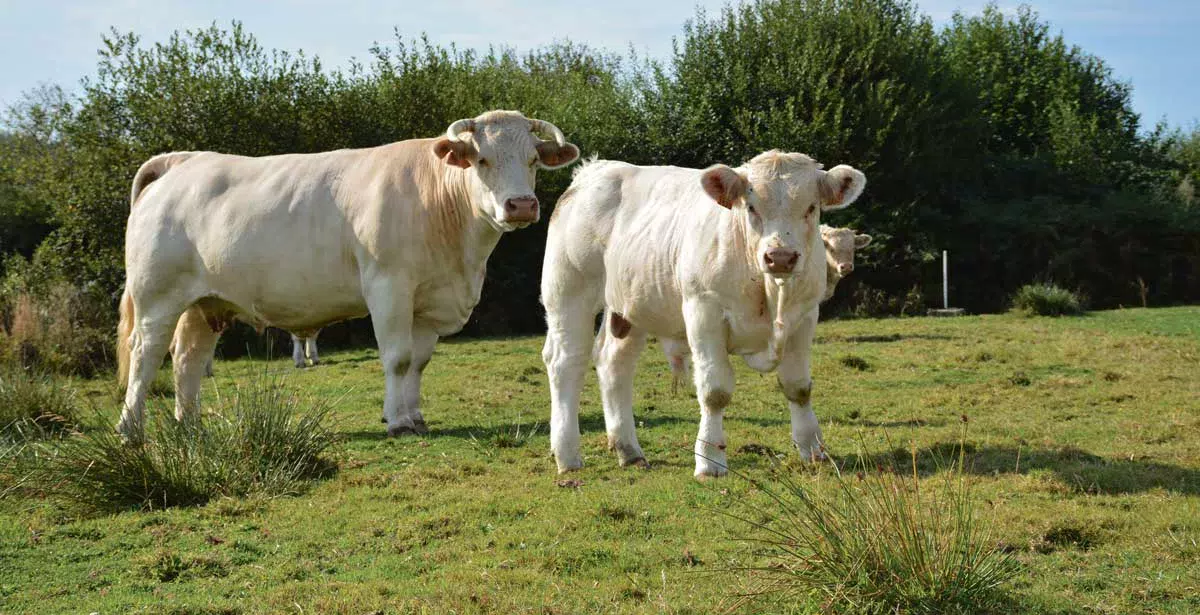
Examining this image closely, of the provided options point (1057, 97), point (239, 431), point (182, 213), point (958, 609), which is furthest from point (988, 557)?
Answer: point (1057, 97)

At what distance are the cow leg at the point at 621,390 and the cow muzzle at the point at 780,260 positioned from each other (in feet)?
6.96

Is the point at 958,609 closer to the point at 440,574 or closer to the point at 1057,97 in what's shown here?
the point at 440,574

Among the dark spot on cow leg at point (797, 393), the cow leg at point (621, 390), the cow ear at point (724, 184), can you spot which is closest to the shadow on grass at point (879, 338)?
the cow leg at point (621, 390)

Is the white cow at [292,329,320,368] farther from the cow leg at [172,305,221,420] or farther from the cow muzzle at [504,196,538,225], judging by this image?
the cow muzzle at [504,196,538,225]

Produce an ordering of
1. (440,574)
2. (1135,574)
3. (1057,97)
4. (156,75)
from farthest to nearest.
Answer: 1. (1057,97)
2. (156,75)
3. (440,574)
4. (1135,574)

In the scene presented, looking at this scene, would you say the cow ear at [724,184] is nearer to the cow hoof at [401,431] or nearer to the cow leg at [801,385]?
the cow leg at [801,385]

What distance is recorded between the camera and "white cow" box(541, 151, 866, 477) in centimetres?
760

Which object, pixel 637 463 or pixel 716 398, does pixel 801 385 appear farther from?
pixel 637 463

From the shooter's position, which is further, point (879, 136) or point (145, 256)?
point (879, 136)

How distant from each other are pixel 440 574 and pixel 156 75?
2420cm

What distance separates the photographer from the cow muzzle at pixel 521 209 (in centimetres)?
1038

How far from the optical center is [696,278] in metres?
8.00

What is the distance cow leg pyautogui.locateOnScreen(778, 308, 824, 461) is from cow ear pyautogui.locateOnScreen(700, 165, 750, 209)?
3.58 feet

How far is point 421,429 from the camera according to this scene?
11.4m
